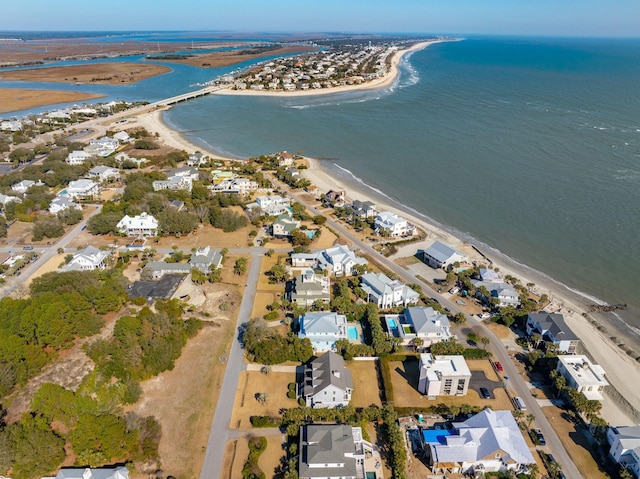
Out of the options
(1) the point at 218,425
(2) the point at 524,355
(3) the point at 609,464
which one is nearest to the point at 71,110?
(1) the point at 218,425

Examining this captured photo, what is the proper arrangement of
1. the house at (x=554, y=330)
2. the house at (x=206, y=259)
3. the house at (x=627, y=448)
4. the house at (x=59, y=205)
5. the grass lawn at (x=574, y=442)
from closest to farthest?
the house at (x=627, y=448), the grass lawn at (x=574, y=442), the house at (x=554, y=330), the house at (x=206, y=259), the house at (x=59, y=205)

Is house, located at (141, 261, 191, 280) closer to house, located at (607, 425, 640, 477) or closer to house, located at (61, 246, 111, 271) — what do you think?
house, located at (61, 246, 111, 271)

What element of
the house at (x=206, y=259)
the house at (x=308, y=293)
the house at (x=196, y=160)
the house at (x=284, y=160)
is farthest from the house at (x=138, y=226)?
the house at (x=284, y=160)

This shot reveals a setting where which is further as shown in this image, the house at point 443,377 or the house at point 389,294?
the house at point 389,294

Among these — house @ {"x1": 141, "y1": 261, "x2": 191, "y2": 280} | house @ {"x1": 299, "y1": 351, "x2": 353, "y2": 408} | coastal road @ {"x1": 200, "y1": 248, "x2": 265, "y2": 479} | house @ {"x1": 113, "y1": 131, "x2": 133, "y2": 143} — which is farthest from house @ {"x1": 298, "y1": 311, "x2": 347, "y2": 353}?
house @ {"x1": 113, "y1": 131, "x2": 133, "y2": 143}

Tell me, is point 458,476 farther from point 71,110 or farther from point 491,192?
point 71,110

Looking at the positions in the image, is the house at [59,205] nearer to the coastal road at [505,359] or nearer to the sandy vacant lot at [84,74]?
the coastal road at [505,359]
